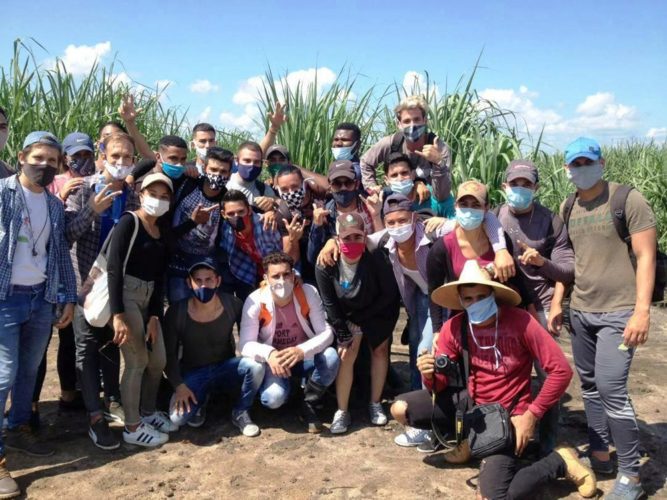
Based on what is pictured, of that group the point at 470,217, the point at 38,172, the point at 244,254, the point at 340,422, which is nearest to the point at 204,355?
the point at 244,254

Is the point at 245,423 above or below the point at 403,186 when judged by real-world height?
below

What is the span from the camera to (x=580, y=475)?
143 inches

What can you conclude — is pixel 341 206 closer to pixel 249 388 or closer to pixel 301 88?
pixel 249 388

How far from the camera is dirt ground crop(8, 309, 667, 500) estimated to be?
3707 mm

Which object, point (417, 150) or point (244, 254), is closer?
point (244, 254)

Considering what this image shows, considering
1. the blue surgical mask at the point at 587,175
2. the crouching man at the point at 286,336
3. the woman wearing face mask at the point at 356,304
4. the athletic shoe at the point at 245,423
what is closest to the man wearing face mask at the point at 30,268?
the crouching man at the point at 286,336

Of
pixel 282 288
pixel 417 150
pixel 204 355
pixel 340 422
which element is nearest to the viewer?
pixel 282 288

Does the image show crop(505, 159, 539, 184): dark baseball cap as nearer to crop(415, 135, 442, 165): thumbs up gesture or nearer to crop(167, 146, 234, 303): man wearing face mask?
crop(415, 135, 442, 165): thumbs up gesture

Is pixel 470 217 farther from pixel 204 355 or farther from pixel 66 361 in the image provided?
pixel 66 361

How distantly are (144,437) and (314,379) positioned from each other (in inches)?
48.5

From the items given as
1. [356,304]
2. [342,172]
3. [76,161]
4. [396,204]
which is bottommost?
[356,304]

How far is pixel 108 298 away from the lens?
398 centimetres

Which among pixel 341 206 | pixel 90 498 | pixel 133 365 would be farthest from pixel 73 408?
pixel 341 206

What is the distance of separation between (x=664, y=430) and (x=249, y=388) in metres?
3.01
